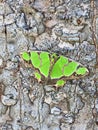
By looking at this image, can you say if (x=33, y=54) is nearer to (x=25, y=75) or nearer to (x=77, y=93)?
(x=25, y=75)

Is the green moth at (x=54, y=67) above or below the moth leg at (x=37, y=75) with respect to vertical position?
above

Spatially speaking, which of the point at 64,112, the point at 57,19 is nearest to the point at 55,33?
the point at 57,19

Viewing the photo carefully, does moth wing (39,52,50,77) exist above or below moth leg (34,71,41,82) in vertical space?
above

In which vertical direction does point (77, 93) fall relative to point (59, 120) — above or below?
above
